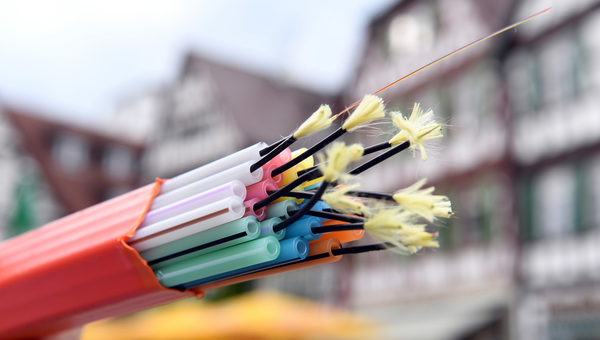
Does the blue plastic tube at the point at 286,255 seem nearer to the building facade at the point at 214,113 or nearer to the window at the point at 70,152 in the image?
the building facade at the point at 214,113

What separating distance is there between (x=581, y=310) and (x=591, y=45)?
4201 millimetres

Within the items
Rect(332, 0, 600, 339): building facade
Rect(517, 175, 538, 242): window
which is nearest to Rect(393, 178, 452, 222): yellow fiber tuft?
Rect(332, 0, 600, 339): building facade

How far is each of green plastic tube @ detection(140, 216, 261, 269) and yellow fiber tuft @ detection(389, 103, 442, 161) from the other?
303 millimetres

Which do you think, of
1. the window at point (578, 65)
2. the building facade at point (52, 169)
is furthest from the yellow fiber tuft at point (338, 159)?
the building facade at point (52, 169)

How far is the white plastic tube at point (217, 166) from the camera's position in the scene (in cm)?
104

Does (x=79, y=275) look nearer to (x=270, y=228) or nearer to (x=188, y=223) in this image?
(x=188, y=223)

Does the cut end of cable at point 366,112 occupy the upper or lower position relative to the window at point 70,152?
lower

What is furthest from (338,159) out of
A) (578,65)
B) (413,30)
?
(413,30)

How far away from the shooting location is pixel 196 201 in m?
1.05

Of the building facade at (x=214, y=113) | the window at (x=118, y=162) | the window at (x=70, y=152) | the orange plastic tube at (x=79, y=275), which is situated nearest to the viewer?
the orange plastic tube at (x=79, y=275)

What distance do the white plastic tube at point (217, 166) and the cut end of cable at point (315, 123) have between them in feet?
0.36

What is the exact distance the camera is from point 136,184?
21641mm

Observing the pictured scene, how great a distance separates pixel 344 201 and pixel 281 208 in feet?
0.48

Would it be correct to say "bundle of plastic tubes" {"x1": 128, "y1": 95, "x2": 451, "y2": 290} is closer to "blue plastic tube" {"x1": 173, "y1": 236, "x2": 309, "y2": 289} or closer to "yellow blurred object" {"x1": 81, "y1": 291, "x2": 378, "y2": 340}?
"blue plastic tube" {"x1": 173, "y1": 236, "x2": 309, "y2": 289}
